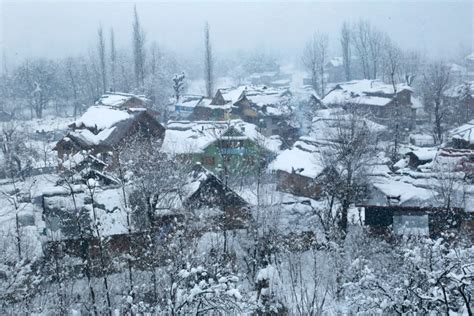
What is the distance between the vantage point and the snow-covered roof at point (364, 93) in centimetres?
3125

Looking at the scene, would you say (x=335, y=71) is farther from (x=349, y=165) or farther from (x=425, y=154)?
(x=349, y=165)

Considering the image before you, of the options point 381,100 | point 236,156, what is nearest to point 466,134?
point 236,156

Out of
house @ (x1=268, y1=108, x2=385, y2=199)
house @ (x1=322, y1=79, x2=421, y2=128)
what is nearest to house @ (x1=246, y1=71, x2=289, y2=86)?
house @ (x1=322, y1=79, x2=421, y2=128)

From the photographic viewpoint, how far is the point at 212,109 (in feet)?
102

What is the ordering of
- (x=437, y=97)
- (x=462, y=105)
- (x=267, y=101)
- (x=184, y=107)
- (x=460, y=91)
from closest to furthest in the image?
(x=437, y=97) → (x=462, y=105) → (x=460, y=91) → (x=267, y=101) → (x=184, y=107)

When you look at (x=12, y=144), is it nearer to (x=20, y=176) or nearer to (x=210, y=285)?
(x=20, y=176)

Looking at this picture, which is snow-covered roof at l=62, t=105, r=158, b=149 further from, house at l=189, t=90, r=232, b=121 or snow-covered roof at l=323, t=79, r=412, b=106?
snow-covered roof at l=323, t=79, r=412, b=106

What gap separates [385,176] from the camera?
15695mm

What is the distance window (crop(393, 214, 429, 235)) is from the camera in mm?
12269

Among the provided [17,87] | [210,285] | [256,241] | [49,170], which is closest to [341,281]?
[256,241]

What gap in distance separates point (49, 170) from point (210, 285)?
17.8 metres

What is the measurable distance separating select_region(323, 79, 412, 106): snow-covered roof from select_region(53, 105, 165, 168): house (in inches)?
600

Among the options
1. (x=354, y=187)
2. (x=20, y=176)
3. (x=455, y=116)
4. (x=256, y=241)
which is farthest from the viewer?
(x=455, y=116)

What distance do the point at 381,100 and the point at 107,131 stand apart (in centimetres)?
2014
